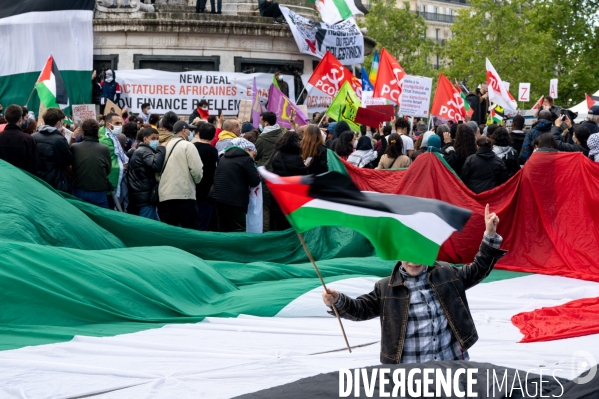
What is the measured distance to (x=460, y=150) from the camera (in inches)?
544

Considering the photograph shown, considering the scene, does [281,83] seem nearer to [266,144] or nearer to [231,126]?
[266,144]

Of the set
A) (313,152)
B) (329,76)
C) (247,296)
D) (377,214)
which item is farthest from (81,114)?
(377,214)

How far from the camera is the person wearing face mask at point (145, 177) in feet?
42.0

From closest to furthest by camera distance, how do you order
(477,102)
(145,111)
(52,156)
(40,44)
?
1. (52,156)
2. (145,111)
3. (40,44)
4. (477,102)

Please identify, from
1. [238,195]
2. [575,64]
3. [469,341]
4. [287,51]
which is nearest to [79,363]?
[469,341]

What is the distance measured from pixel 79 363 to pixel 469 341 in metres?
3.01

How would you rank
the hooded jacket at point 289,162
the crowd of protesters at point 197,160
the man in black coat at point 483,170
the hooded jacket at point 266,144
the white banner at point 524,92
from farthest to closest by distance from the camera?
1. the white banner at point 524,92
2. the hooded jacket at point 266,144
3. the man in black coat at point 483,170
4. the hooded jacket at point 289,162
5. the crowd of protesters at point 197,160

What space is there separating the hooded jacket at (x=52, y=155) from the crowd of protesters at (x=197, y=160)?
1cm

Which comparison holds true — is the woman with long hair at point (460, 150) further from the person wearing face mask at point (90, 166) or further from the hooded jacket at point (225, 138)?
the person wearing face mask at point (90, 166)

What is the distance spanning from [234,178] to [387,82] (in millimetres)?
8713

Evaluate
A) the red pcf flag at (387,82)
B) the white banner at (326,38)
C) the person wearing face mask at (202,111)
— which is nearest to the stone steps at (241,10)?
the white banner at (326,38)

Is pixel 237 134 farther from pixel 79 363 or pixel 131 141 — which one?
pixel 79 363

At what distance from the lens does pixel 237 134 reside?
14.4 m

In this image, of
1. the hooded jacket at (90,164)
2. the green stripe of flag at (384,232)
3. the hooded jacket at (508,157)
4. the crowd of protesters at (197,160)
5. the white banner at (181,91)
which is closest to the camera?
the green stripe of flag at (384,232)
